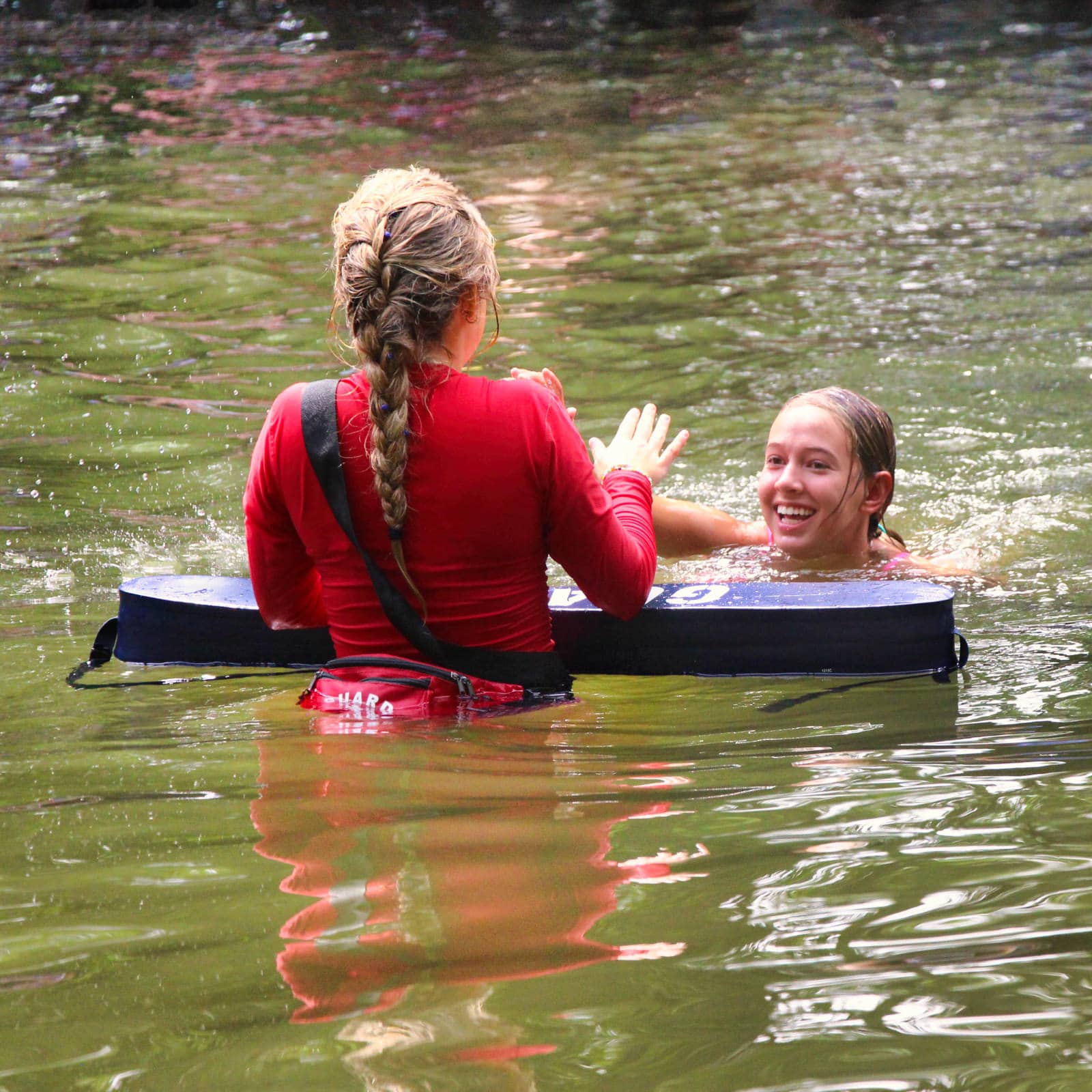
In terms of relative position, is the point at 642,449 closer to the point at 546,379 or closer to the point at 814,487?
the point at 546,379

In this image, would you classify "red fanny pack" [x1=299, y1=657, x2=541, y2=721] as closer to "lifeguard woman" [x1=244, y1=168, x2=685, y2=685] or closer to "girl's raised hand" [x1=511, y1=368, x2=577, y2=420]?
"lifeguard woman" [x1=244, y1=168, x2=685, y2=685]

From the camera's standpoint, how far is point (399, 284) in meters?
2.85

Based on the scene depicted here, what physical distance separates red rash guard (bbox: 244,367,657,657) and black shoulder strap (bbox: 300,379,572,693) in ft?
0.08

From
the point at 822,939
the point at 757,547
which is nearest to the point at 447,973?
the point at 822,939

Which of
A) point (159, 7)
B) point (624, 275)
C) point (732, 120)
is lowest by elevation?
point (624, 275)

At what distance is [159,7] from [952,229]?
47.8 feet

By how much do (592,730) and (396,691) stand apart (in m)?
0.46

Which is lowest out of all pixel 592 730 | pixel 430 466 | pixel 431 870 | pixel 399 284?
pixel 592 730

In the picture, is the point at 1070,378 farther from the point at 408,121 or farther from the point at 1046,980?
the point at 408,121

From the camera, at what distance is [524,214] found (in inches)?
424

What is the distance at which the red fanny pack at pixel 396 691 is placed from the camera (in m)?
3.08

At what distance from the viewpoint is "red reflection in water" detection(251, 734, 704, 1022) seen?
6.12 ft

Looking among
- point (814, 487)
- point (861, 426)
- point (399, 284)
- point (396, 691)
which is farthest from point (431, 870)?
point (861, 426)

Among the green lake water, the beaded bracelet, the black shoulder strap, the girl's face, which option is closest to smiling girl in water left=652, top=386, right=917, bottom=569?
the girl's face
